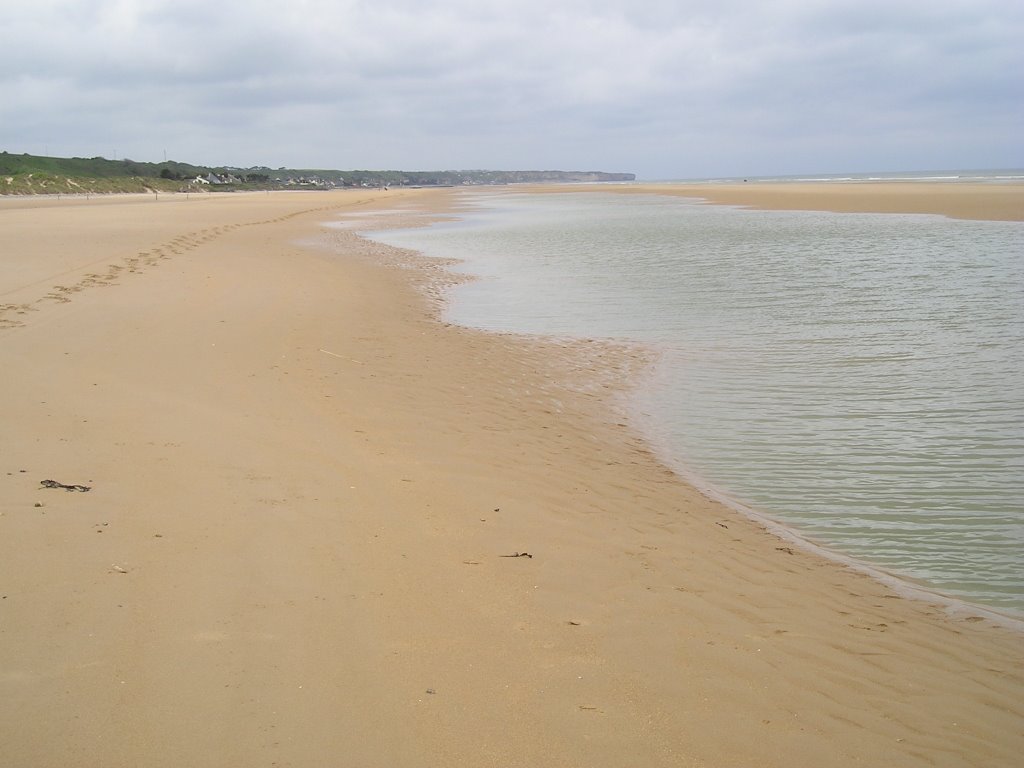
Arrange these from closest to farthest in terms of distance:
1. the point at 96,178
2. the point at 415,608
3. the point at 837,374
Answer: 1. the point at 415,608
2. the point at 837,374
3. the point at 96,178

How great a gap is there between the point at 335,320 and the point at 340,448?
5801 millimetres

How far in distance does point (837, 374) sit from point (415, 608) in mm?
6877

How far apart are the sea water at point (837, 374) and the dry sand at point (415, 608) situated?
0.67 metres

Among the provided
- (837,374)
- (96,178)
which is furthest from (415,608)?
(96,178)

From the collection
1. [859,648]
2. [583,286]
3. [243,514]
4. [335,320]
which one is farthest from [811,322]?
[243,514]

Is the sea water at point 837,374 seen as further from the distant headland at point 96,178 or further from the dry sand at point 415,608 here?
the distant headland at point 96,178

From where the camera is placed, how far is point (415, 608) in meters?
3.68

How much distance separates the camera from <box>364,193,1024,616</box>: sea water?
536 centimetres

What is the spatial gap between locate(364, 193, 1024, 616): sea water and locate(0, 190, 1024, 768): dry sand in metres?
0.67

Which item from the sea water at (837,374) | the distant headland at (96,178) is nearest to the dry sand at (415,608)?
the sea water at (837,374)

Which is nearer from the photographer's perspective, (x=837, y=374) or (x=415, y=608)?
(x=415, y=608)

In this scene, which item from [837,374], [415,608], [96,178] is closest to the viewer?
[415,608]

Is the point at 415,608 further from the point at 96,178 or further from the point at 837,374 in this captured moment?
the point at 96,178

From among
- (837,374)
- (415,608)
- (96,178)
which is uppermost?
(96,178)
